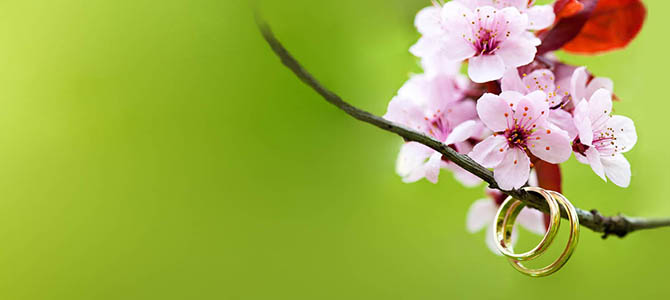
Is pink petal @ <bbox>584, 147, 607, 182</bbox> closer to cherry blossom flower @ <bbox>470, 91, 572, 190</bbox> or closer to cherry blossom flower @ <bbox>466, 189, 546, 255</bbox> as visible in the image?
cherry blossom flower @ <bbox>470, 91, 572, 190</bbox>

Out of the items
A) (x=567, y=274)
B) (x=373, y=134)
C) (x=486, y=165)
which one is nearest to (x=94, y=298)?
(x=373, y=134)

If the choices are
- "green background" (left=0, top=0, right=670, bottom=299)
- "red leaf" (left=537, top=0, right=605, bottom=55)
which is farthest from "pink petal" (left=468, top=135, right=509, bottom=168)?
"green background" (left=0, top=0, right=670, bottom=299)

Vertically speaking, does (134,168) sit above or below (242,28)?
below

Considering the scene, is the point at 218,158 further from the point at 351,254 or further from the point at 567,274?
the point at 567,274

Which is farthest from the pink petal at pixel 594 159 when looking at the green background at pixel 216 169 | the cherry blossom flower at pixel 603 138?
the green background at pixel 216 169

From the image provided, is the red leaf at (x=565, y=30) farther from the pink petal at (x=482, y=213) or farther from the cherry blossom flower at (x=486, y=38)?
the pink petal at (x=482, y=213)

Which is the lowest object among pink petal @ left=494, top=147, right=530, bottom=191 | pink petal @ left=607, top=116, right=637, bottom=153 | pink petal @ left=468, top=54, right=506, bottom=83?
pink petal @ left=607, top=116, right=637, bottom=153
